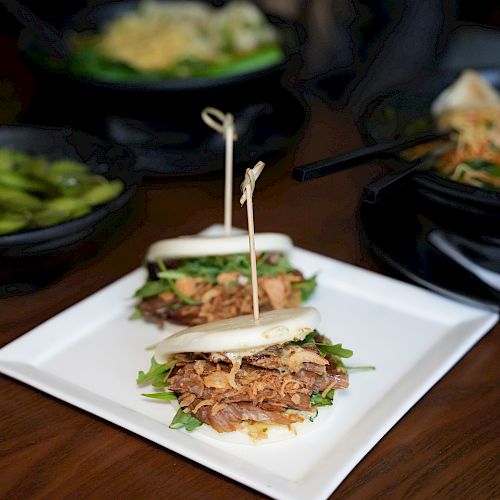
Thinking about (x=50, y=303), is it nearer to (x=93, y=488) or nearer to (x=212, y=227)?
(x=212, y=227)

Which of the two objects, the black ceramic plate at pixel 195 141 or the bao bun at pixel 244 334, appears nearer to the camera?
the bao bun at pixel 244 334

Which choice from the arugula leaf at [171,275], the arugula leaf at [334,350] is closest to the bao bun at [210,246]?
the arugula leaf at [171,275]

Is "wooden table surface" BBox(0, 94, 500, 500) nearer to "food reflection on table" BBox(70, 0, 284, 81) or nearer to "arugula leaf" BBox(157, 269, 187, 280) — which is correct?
"arugula leaf" BBox(157, 269, 187, 280)

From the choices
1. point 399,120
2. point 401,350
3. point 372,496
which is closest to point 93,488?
point 372,496

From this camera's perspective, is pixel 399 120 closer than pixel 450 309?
A: No

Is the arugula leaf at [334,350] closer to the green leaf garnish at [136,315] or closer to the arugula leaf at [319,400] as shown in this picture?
the arugula leaf at [319,400]
